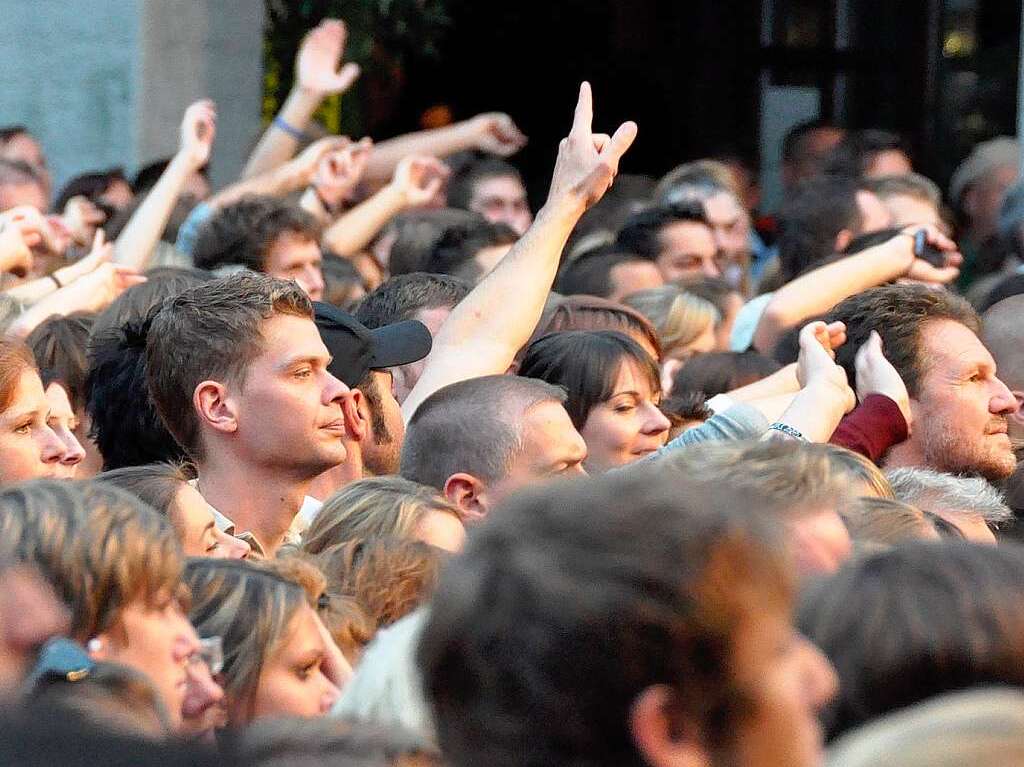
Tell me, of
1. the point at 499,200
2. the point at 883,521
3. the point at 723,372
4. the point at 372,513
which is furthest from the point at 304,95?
the point at 883,521

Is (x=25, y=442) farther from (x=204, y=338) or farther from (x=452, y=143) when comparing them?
(x=452, y=143)

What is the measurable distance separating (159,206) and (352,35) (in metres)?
3.09

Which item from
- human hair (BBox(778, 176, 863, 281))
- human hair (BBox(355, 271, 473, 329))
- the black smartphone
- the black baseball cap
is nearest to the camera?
the black baseball cap

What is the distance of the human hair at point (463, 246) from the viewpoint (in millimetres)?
6996

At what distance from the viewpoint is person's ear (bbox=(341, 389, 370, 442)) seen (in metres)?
4.41

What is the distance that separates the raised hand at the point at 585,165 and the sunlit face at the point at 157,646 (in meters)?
2.51

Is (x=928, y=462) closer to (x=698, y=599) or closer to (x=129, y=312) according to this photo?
(x=129, y=312)

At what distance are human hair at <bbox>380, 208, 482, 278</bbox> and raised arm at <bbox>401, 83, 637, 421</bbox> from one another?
89.6 inches

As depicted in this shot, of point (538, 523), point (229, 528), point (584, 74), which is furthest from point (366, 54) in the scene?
point (538, 523)

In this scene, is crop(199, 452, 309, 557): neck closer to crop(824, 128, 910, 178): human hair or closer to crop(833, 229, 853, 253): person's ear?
crop(833, 229, 853, 253): person's ear

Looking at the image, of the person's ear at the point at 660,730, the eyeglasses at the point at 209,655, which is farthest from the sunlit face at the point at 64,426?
the person's ear at the point at 660,730

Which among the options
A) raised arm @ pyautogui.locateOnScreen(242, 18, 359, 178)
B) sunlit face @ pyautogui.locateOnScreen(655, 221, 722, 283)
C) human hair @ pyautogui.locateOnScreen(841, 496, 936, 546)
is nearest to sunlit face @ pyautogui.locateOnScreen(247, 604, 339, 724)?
human hair @ pyautogui.locateOnScreen(841, 496, 936, 546)

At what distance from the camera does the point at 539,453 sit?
171 inches

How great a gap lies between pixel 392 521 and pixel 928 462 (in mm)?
1800
